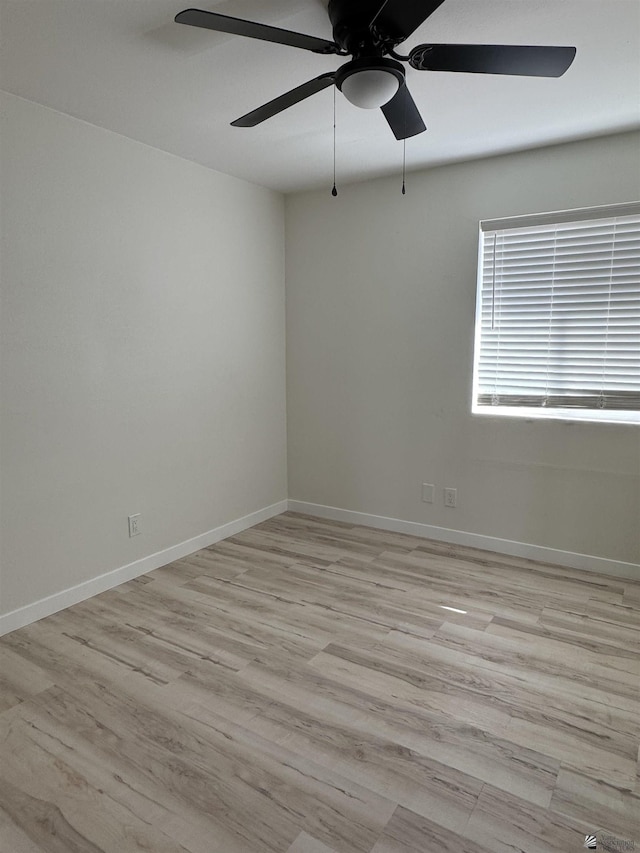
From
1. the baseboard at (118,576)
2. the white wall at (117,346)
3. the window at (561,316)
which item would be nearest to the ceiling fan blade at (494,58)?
the window at (561,316)

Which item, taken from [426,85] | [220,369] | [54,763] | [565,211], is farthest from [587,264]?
[54,763]

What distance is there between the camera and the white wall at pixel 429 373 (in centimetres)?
312

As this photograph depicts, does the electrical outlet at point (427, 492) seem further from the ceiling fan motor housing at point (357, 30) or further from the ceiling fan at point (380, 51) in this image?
the ceiling fan motor housing at point (357, 30)

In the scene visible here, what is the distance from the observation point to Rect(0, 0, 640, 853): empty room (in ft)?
5.51

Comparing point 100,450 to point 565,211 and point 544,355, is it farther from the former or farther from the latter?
point 565,211

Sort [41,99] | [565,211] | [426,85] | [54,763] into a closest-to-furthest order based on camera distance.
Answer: [54,763], [426,85], [41,99], [565,211]

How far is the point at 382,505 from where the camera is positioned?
399 cm

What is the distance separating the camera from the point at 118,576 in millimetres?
3078

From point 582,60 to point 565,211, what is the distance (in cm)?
107

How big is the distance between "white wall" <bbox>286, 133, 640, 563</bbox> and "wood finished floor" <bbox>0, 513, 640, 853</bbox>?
1.82ft

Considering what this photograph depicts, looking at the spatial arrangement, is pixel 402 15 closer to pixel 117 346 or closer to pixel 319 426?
pixel 117 346

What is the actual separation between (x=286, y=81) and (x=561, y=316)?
79.2 inches

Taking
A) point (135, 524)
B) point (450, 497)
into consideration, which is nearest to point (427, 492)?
point (450, 497)

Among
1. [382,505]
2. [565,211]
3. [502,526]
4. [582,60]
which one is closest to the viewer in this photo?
[582,60]
